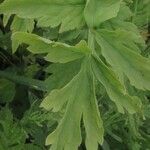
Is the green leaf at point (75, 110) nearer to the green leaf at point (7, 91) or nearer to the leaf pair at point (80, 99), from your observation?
the leaf pair at point (80, 99)

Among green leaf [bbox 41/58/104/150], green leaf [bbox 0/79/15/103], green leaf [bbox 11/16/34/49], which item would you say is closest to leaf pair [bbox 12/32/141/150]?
green leaf [bbox 41/58/104/150]

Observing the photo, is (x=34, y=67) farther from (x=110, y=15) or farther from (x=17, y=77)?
(x=110, y=15)

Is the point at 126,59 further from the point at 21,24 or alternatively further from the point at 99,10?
the point at 21,24

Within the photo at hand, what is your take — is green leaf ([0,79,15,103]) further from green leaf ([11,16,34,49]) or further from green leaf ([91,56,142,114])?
green leaf ([91,56,142,114])

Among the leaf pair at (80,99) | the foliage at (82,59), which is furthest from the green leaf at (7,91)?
the leaf pair at (80,99)

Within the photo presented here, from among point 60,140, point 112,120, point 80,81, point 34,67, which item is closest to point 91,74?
point 80,81

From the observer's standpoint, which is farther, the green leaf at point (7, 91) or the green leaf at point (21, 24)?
the green leaf at point (7, 91)
